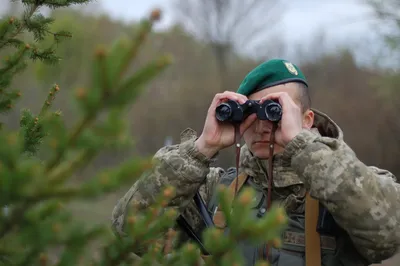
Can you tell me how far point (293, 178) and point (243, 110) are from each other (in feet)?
1.21

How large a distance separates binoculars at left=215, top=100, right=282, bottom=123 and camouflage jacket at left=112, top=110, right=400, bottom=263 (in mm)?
171

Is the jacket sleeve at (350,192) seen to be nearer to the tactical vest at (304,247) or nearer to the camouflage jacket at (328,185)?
the camouflage jacket at (328,185)

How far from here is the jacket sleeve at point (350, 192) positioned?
2.26m

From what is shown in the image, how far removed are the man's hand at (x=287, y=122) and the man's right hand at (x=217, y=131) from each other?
0.16 meters

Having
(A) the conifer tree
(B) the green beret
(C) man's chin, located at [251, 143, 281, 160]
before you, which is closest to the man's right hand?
(C) man's chin, located at [251, 143, 281, 160]

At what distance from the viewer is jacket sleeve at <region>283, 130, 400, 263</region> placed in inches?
88.8

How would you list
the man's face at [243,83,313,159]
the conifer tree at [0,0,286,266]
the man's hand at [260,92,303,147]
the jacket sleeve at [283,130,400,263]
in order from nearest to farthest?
the conifer tree at [0,0,286,266]
the jacket sleeve at [283,130,400,263]
the man's hand at [260,92,303,147]
the man's face at [243,83,313,159]

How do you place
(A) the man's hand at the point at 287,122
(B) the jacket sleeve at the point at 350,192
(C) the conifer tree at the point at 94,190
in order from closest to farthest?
(C) the conifer tree at the point at 94,190 < (B) the jacket sleeve at the point at 350,192 < (A) the man's hand at the point at 287,122

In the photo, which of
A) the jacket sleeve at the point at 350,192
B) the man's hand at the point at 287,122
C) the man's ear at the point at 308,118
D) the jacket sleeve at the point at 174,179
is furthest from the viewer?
the man's ear at the point at 308,118

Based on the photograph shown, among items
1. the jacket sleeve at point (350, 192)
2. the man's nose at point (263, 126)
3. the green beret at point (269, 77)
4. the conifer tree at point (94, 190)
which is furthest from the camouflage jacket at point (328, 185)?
the conifer tree at point (94, 190)

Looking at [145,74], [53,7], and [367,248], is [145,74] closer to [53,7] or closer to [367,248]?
[53,7]

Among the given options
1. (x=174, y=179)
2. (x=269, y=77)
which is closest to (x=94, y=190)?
(x=174, y=179)

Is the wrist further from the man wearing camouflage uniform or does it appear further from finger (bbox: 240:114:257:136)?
finger (bbox: 240:114:257:136)

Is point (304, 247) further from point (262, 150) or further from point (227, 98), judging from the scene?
point (227, 98)
